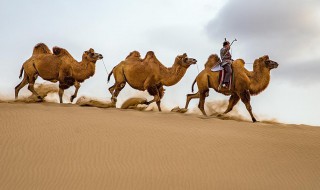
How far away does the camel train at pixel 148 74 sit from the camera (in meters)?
15.7

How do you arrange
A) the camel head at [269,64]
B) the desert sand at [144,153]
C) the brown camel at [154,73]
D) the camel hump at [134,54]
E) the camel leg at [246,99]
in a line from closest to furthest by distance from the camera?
the desert sand at [144,153] → the camel leg at [246,99] → the camel head at [269,64] → the brown camel at [154,73] → the camel hump at [134,54]

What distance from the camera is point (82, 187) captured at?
321 inches

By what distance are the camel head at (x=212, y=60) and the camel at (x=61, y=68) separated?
3.48 meters

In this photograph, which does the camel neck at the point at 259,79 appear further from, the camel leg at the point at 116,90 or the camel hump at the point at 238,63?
the camel leg at the point at 116,90

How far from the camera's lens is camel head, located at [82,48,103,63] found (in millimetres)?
16750

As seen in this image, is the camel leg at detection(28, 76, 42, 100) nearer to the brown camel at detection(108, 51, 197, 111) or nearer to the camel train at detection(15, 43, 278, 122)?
the camel train at detection(15, 43, 278, 122)

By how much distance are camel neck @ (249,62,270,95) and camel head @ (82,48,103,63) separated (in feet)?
16.2

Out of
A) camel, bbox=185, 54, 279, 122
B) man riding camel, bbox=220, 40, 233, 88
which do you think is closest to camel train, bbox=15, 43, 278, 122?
camel, bbox=185, 54, 279, 122

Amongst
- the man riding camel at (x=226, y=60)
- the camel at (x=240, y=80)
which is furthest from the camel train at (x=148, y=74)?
the man riding camel at (x=226, y=60)

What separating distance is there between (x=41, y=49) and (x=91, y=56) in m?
1.91

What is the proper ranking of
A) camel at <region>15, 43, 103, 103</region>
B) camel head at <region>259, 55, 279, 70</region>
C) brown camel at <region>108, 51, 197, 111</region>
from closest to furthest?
1. camel head at <region>259, 55, 279, 70</region>
2. brown camel at <region>108, 51, 197, 111</region>
3. camel at <region>15, 43, 103, 103</region>

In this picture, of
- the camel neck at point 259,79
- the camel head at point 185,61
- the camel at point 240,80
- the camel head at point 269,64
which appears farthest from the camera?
the camel head at point 185,61

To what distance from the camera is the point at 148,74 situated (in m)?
Result: 16.1

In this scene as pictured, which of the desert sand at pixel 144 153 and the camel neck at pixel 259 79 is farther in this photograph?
the camel neck at pixel 259 79
